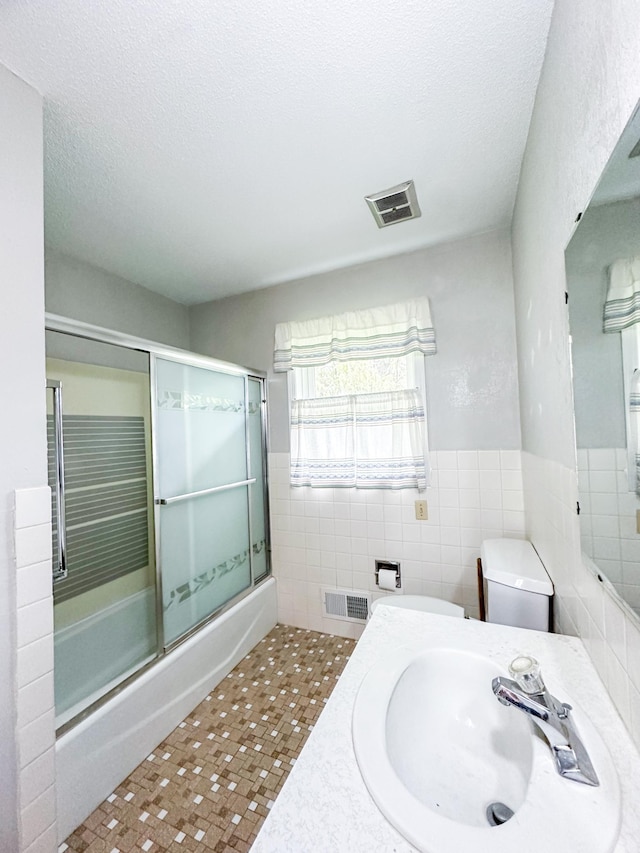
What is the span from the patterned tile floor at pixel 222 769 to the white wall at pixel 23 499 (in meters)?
0.28

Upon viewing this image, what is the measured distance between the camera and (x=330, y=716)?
28.4 inches

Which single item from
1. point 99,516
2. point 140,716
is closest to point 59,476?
point 99,516

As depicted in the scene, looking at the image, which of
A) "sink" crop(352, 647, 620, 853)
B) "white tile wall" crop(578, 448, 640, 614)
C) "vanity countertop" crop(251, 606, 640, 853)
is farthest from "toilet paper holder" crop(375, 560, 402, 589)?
"white tile wall" crop(578, 448, 640, 614)

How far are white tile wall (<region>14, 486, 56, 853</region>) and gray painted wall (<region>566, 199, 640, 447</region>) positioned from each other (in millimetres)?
1432

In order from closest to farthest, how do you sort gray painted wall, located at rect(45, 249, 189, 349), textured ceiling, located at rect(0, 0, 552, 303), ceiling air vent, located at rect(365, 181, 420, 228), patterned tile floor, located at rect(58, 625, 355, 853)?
textured ceiling, located at rect(0, 0, 552, 303) < patterned tile floor, located at rect(58, 625, 355, 853) < ceiling air vent, located at rect(365, 181, 420, 228) < gray painted wall, located at rect(45, 249, 189, 349)

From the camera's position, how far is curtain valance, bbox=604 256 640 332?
562 mm

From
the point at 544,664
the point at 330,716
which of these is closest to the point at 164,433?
the point at 330,716

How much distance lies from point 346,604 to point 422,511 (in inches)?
31.3

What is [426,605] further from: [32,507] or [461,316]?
[32,507]

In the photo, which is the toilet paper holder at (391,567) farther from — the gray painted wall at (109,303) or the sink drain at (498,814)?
the gray painted wall at (109,303)

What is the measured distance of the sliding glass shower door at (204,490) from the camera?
71.9 inches

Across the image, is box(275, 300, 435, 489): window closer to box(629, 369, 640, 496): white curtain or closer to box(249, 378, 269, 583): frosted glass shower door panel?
box(249, 378, 269, 583): frosted glass shower door panel

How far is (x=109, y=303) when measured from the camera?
2.22 meters

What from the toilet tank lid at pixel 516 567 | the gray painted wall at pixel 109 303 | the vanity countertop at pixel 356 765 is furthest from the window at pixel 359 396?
the vanity countertop at pixel 356 765
